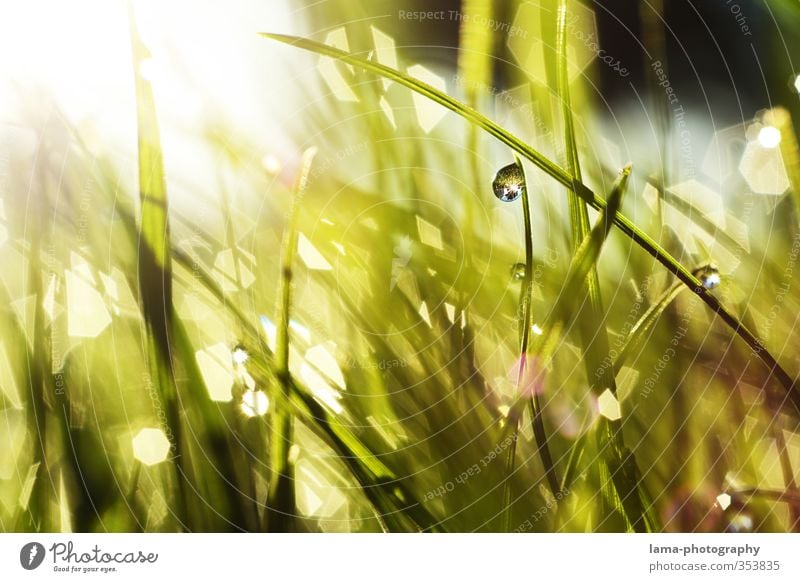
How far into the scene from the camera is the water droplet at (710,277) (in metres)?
0.35

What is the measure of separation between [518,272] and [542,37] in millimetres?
177

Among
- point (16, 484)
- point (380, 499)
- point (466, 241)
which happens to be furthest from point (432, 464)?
point (16, 484)

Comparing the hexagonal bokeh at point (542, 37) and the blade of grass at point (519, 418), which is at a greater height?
the hexagonal bokeh at point (542, 37)

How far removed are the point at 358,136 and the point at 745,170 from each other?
0.99 feet

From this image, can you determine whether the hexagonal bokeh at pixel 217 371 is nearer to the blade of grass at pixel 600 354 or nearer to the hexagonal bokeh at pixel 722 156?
the blade of grass at pixel 600 354

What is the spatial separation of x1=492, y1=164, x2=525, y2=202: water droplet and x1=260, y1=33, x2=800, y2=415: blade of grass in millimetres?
13

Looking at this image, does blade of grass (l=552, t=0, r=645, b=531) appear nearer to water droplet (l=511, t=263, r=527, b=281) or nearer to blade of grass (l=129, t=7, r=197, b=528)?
water droplet (l=511, t=263, r=527, b=281)

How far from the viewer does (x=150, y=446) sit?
315mm

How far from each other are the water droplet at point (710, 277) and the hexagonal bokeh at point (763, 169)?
2.9 inches

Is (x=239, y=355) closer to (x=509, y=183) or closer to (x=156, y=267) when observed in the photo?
(x=156, y=267)

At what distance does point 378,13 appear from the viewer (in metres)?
0.33
